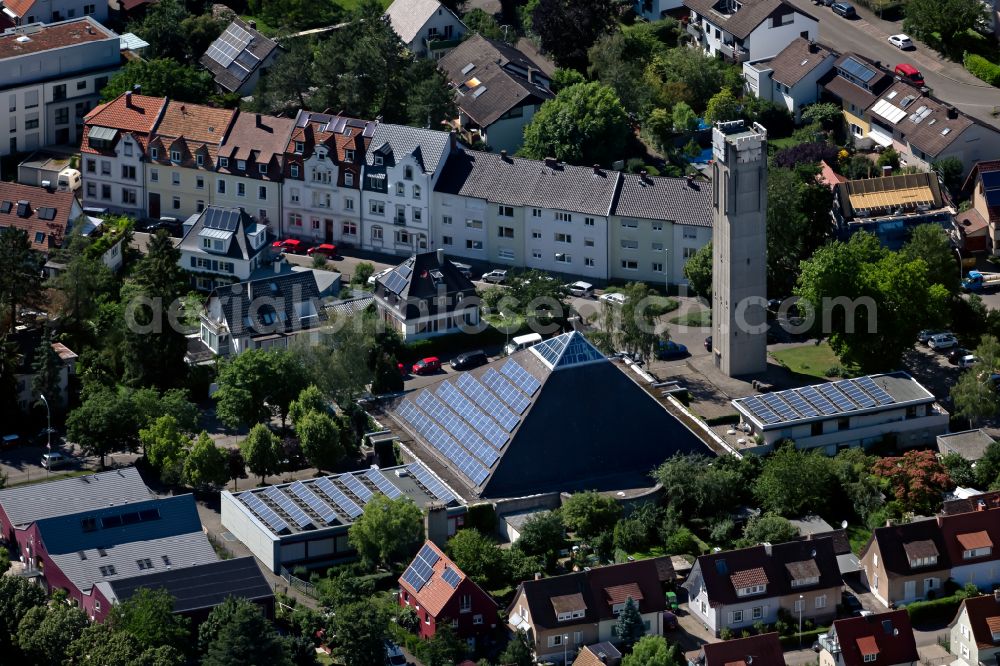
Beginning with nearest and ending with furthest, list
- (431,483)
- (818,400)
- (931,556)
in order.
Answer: (931,556), (431,483), (818,400)

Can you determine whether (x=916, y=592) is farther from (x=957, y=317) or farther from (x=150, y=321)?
(x=150, y=321)

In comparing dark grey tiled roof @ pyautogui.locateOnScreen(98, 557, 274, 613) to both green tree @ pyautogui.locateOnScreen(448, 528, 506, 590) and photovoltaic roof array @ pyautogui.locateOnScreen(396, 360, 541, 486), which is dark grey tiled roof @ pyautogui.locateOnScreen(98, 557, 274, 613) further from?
photovoltaic roof array @ pyautogui.locateOnScreen(396, 360, 541, 486)

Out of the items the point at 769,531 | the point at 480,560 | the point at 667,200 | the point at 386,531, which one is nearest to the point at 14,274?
the point at 386,531

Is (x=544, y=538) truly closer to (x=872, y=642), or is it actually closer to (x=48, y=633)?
(x=872, y=642)

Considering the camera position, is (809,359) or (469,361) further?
(469,361)

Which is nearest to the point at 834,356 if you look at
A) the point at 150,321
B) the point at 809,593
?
the point at 809,593
